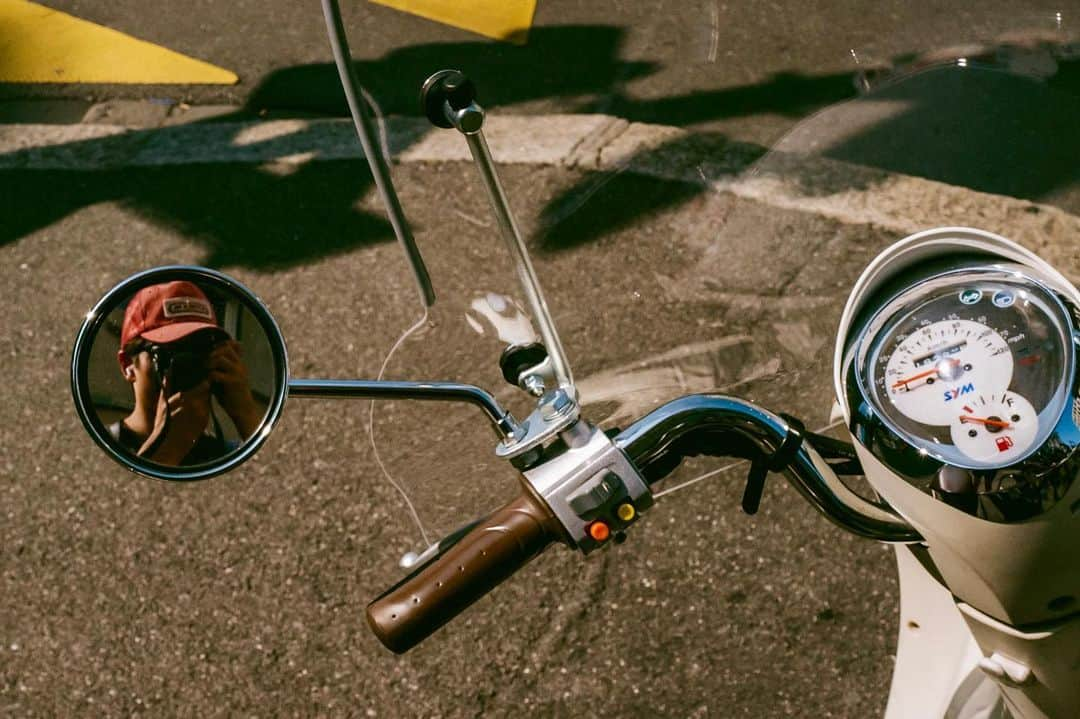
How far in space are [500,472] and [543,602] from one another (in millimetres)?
1435

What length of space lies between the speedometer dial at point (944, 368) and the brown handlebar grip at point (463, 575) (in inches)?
15.5

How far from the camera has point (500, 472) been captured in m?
1.55

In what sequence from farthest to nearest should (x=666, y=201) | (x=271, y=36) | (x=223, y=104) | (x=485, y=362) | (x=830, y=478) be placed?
(x=271, y=36), (x=223, y=104), (x=666, y=201), (x=485, y=362), (x=830, y=478)

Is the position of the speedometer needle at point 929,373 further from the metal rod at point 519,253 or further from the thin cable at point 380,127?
the thin cable at point 380,127

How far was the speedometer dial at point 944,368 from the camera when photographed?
119 cm

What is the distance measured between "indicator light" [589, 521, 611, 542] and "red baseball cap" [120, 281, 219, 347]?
0.47 metres

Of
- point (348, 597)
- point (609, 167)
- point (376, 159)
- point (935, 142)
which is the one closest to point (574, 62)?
point (348, 597)

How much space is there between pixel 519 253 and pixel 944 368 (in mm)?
456

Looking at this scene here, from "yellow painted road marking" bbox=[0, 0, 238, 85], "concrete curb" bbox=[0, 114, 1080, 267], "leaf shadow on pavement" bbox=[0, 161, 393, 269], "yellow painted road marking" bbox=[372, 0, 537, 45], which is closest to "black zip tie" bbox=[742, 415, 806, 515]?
"concrete curb" bbox=[0, 114, 1080, 267]

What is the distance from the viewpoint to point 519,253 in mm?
1224

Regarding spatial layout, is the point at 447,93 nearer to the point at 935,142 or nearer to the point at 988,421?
the point at 988,421

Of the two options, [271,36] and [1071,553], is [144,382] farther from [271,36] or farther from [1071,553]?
[271,36]

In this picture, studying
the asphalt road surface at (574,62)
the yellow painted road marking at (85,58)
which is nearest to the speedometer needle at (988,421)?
the asphalt road surface at (574,62)

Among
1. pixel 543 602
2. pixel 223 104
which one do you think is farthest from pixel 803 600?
pixel 223 104
